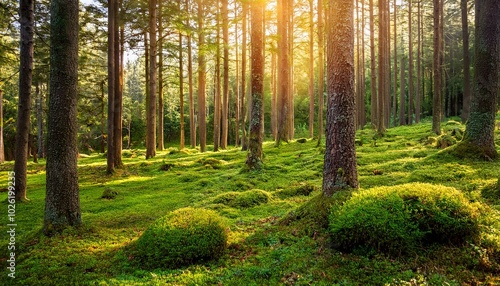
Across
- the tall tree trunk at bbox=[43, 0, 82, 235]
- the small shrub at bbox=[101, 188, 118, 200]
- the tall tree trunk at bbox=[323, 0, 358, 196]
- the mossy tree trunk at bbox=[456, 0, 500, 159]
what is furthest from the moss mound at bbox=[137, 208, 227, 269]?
the mossy tree trunk at bbox=[456, 0, 500, 159]

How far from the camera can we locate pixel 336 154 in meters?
5.06

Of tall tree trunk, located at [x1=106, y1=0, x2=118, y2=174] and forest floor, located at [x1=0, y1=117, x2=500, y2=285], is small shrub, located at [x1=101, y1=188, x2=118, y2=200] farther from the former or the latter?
tall tree trunk, located at [x1=106, y1=0, x2=118, y2=174]

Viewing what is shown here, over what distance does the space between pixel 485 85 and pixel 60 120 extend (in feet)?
33.7

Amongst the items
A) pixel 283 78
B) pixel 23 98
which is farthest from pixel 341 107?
pixel 283 78

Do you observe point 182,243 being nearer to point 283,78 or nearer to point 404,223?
point 404,223

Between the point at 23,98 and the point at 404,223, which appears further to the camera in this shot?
the point at 23,98

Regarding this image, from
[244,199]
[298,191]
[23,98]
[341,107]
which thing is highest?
[23,98]

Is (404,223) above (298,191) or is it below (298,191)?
above

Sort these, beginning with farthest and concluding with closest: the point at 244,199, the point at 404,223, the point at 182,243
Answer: the point at 244,199 → the point at 182,243 → the point at 404,223

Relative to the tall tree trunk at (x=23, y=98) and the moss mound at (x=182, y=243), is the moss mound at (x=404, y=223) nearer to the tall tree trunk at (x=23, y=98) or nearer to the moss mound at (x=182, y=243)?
the moss mound at (x=182, y=243)

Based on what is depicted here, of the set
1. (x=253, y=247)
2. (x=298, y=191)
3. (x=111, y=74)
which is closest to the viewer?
(x=253, y=247)

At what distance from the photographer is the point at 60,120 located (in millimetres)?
5309

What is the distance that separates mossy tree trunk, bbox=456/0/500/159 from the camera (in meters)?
8.07

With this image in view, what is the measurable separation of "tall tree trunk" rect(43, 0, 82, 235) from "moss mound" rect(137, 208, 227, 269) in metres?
1.86
